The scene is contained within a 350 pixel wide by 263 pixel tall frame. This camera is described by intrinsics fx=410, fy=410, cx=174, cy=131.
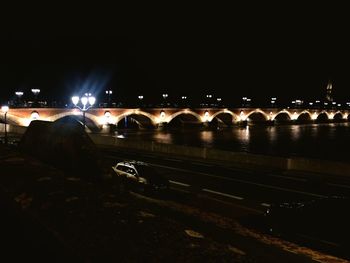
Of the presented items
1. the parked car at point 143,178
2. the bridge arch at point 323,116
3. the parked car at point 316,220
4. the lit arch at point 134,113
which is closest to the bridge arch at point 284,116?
the bridge arch at point 323,116

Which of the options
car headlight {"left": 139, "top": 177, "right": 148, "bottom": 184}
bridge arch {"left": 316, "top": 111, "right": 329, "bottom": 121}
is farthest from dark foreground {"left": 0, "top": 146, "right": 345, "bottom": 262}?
bridge arch {"left": 316, "top": 111, "right": 329, "bottom": 121}

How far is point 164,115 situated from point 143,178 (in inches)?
2887

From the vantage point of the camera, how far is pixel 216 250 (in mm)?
7277

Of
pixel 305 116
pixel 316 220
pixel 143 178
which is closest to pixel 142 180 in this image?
pixel 143 178

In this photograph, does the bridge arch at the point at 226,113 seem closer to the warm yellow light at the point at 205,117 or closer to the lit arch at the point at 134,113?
the warm yellow light at the point at 205,117

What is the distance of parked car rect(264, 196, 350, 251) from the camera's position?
33.3ft

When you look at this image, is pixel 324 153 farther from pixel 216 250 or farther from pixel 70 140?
pixel 216 250

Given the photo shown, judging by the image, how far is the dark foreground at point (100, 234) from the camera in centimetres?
711

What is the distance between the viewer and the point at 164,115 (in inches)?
3625

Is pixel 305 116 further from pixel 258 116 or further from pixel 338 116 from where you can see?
pixel 258 116

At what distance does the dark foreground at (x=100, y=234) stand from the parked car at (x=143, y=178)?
22.0 ft

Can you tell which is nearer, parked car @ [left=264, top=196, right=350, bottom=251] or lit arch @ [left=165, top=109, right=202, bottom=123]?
parked car @ [left=264, top=196, right=350, bottom=251]

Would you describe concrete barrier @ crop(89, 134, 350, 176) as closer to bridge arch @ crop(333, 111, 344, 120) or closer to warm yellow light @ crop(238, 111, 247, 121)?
warm yellow light @ crop(238, 111, 247, 121)

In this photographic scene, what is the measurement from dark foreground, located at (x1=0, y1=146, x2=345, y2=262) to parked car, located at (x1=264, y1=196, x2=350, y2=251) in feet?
3.53
